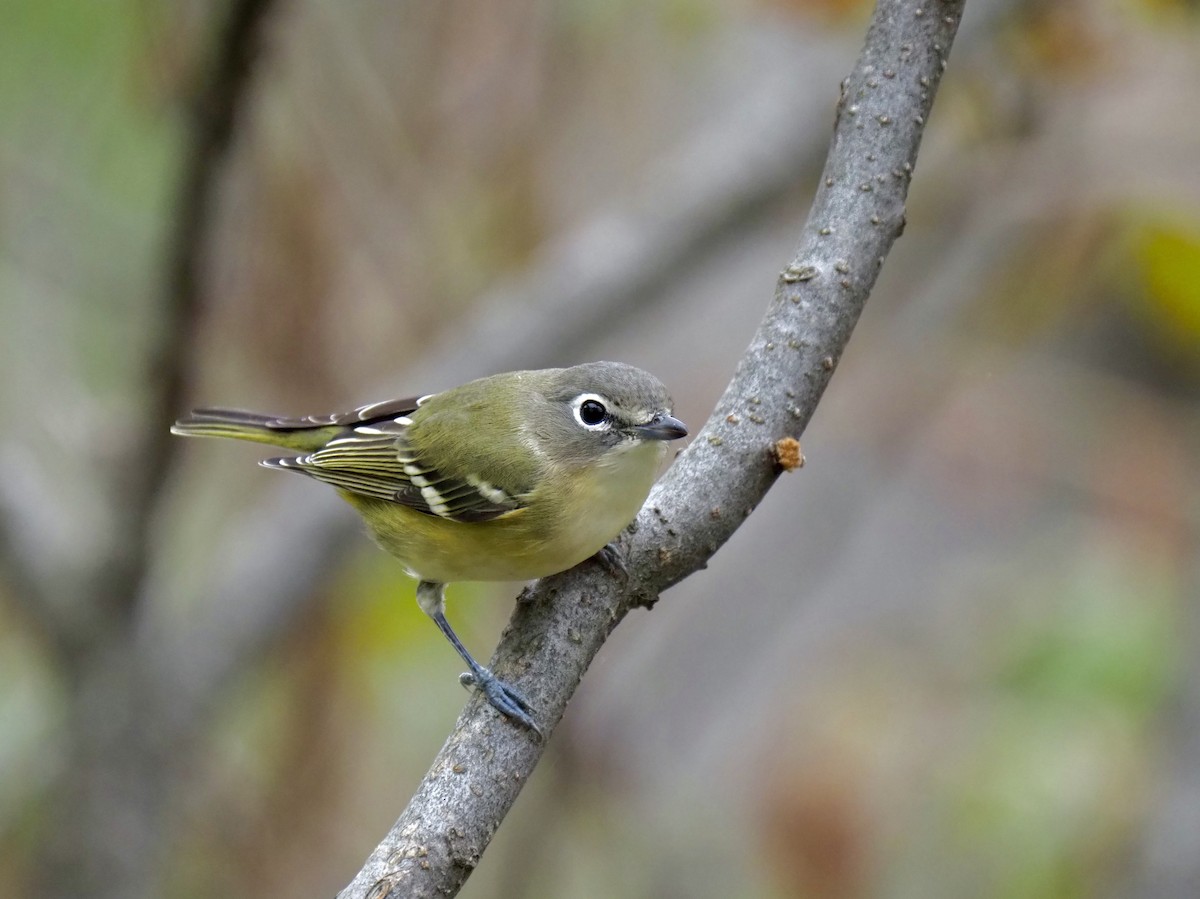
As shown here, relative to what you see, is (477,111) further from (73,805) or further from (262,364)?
(73,805)

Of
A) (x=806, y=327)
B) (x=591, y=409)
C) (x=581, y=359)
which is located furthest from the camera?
(x=581, y=359)

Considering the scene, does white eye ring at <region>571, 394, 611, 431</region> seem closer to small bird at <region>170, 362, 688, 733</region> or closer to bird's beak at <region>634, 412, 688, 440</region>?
small bird at <region>170, 362, 688, 733</region>

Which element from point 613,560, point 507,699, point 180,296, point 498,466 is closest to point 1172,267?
point 498,466

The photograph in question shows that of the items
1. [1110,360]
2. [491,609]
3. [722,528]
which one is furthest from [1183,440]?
[722,528]

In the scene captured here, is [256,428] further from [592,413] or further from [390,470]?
[592,413]

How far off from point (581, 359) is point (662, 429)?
178 cm

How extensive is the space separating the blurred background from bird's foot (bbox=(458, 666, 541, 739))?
1.76 m

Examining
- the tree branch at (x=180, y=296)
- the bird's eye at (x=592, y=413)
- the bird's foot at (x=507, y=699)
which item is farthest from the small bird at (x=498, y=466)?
the bird's foot at (x=507, y=699)

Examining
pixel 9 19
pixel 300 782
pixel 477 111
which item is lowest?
pixel 300 782

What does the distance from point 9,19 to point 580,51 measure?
2450 millimetres

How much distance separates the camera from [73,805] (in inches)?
162

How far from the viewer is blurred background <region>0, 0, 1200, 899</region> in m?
4.15

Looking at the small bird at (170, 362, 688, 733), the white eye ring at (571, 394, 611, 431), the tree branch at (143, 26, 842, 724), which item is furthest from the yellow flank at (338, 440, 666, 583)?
the tree branch at (143, 26, 842, 724)

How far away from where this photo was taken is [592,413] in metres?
3.10
